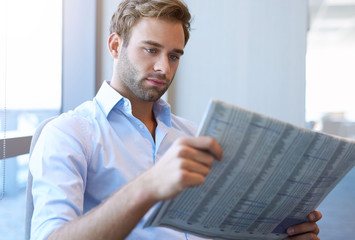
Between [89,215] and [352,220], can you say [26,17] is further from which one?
[352,220]

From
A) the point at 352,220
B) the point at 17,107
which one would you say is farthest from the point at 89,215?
the point at 352,220

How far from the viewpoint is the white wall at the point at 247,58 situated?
2.35 meters

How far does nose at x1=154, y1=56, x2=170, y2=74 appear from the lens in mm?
1094

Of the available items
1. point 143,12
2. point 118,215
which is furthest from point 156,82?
point 118,215

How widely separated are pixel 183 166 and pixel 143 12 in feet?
2.32

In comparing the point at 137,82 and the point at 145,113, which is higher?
the point at 137,82

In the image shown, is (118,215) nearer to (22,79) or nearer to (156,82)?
(156,82)

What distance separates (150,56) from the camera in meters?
1.11

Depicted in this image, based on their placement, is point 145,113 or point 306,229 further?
point 145,113

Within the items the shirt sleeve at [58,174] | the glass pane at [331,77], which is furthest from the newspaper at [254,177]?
the glass pane at [331,77]

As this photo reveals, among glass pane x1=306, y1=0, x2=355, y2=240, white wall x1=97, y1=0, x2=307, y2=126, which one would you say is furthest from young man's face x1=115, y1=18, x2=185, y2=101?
glass pane x1=306, y1=0, x2=355, y2=240

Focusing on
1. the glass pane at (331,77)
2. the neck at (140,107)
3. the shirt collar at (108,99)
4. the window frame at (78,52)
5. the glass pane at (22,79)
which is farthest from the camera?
the glass pane at (331,77)

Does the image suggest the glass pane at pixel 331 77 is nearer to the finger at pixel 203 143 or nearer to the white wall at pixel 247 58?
the white wall at pixel 247 58

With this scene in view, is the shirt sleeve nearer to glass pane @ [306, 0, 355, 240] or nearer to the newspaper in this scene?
the newspaper
